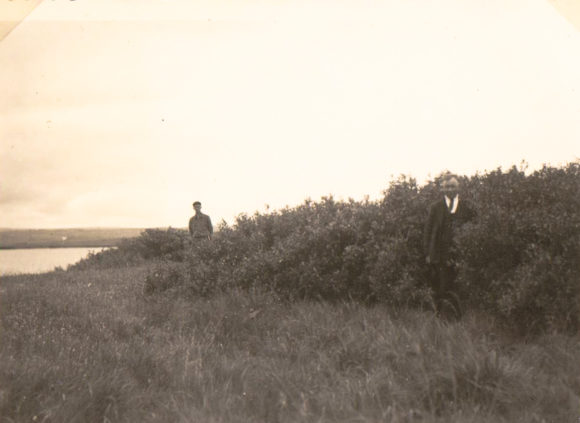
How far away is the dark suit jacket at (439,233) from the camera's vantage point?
847cm

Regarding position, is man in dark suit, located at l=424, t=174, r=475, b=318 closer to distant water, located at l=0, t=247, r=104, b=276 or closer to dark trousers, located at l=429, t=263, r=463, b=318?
dark trousers, located at l=429, t=263, r=463, b=318

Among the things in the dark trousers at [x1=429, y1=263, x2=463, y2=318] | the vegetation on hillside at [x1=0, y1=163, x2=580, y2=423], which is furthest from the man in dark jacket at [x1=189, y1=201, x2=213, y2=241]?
the dark trousers at [x1=429, y1=263, x2=463, y2=318]

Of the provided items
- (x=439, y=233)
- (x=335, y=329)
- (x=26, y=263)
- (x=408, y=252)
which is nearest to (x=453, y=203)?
(x=439, y=233)

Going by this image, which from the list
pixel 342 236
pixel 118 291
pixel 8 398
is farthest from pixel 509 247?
pixel 118 291

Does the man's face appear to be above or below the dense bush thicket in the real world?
above

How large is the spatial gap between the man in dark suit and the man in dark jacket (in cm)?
819

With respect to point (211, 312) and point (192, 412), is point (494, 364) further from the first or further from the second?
point (211, 312)

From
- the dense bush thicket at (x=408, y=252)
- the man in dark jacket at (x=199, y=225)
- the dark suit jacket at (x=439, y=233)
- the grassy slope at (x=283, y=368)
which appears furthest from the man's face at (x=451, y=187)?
the man in dark jacket at (x=199, y=225)

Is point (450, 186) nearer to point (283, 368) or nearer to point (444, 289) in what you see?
point (444, 289)

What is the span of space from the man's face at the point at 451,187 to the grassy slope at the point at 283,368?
1.87 metres

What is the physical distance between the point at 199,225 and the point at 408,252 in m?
8.04

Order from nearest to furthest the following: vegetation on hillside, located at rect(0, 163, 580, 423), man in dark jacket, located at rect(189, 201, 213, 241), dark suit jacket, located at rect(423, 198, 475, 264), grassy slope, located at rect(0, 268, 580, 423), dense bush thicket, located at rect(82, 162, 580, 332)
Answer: grassy slope, located at rect(0, 268, 580, 423) → vegetation on hillside, located at rect(0, 163, 580, 423) → dense bush thicket, located at rect(82, 162, 580, 332) → dark suit jacket, located at rect(423, 198, 475, 264) → man in dark jacket, located at rect(189, 201, 213, 241)

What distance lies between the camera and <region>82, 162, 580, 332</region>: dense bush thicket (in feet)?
23.5

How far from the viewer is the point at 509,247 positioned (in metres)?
7.70
